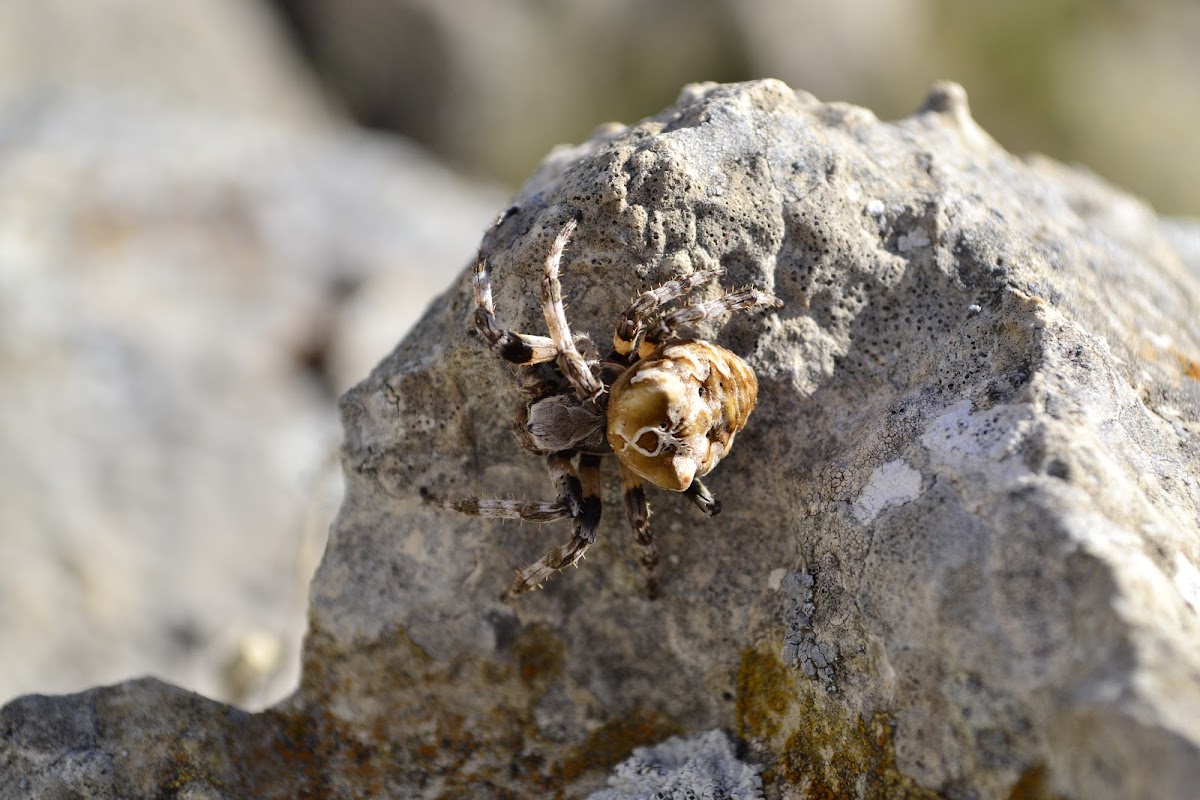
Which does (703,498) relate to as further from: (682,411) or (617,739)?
(617,739)

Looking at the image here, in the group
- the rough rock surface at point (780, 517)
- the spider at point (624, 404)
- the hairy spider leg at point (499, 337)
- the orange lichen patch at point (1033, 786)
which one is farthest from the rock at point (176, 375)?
the orange lichen patch at point (1033, 786)

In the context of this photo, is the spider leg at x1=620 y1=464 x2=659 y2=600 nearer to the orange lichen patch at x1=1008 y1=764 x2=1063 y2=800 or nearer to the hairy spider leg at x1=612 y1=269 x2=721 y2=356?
the hairy spider leg at x1=612 y1=269 x2=721 y2=356

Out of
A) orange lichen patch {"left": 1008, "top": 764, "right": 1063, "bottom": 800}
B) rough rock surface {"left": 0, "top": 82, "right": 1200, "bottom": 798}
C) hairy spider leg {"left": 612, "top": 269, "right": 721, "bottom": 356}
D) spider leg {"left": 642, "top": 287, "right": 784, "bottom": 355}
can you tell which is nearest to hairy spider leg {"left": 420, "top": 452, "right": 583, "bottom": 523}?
rough rock surface {"left": 0, "top": 82, "right": 1200, "bottom": 798}

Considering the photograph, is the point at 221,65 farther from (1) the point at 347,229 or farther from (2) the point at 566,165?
(2) the point at 566,165

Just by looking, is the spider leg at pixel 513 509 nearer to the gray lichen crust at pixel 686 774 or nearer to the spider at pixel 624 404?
the spider at pixel 624 404

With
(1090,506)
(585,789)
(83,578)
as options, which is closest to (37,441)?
(83,578)

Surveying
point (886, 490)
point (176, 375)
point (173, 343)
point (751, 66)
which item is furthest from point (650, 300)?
point (751, 66)
